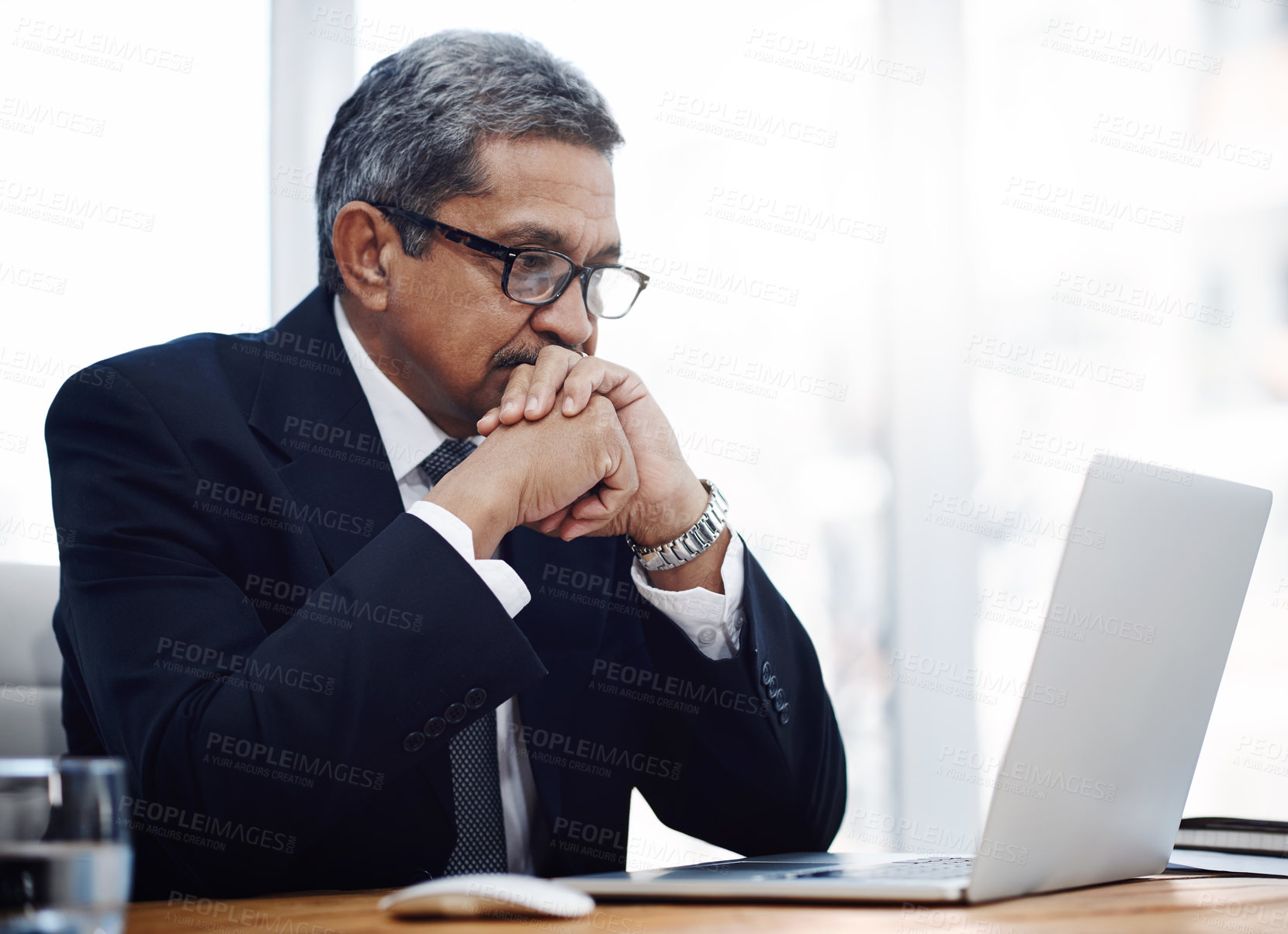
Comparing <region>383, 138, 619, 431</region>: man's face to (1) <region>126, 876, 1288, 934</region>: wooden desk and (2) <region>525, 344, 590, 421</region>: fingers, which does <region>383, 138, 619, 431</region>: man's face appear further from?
(1) <region>126, 876, 1288, 934</region>: wooden desk

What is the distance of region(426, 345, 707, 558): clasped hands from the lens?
1.09 metres

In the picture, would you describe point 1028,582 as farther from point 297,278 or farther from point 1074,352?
point 297,278

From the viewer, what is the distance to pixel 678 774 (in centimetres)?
143

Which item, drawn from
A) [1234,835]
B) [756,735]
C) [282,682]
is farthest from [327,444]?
[1234,835]

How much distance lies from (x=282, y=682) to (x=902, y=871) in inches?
22.9

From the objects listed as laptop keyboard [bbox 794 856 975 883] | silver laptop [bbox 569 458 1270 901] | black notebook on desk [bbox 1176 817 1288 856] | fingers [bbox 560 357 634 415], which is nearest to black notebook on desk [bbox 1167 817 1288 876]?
black notebook on desk [bbox 1176 817 1288 856]

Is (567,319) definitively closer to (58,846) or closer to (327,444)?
(327,444)

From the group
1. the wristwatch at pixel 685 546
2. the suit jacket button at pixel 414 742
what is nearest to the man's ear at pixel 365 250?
the wristwatch at pixel 685 546

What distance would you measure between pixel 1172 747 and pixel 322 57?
2579mm

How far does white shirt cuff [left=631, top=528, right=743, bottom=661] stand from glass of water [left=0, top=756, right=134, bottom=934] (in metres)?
0.84

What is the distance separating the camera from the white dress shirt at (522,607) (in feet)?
4.26

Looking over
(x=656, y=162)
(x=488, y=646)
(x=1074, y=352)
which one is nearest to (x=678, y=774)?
(x=488, y=646)

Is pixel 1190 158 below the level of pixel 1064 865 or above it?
above

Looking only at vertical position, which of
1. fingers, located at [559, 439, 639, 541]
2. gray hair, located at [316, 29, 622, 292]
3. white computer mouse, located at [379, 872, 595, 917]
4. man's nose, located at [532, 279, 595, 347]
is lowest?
white computer mouse, located at [379, 872, 595, 917]
